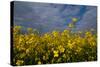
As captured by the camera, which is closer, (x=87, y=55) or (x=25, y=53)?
(x=25, y=53)

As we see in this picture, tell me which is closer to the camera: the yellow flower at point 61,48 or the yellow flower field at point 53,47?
the yellow flower field at point 53,47

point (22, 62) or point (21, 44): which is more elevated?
point (21, 44)

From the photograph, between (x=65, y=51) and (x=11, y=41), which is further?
(x=65, y=51)

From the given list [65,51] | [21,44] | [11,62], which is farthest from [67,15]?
[11,62]

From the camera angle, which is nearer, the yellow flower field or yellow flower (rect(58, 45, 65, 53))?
the yellow flower field

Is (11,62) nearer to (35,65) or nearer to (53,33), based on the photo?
(35,65)

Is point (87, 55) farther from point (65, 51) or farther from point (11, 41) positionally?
point (11, 41)

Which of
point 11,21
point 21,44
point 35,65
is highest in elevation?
point 11,21

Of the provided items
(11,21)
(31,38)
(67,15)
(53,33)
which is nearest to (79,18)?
(67,15)

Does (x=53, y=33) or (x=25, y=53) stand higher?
(x=53, y=33)
